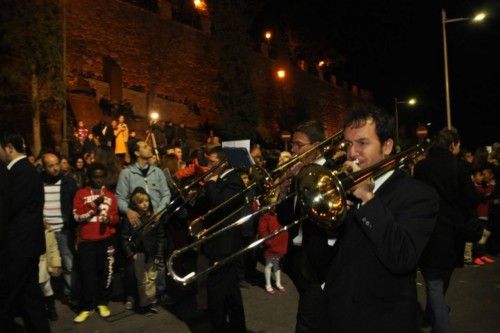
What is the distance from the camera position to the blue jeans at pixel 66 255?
682 cm

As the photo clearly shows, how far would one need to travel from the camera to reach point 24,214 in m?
4.60

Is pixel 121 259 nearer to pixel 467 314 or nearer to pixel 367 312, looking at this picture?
pixel 467 314

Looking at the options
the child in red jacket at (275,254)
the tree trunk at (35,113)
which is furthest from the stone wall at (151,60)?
the child in red jacket at (275,254)

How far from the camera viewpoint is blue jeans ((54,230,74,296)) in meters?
6.82

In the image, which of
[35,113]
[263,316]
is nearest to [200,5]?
[35,113]

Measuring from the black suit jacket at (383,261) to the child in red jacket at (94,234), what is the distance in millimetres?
4487

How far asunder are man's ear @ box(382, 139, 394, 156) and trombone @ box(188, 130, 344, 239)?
132 cm

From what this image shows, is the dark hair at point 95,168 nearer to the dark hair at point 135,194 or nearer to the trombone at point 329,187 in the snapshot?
the dark hair at point 135,194

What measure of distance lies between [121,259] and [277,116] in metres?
25.9

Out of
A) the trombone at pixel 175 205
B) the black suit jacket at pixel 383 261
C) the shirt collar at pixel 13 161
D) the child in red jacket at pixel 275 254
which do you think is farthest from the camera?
the child in red jacket at pixel 275 254

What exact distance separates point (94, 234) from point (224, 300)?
2.29m

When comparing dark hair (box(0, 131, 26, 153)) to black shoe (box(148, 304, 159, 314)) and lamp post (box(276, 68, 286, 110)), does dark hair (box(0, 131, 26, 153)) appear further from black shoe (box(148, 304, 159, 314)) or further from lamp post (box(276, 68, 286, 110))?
lamp post (box(276, 68, 286, 110))

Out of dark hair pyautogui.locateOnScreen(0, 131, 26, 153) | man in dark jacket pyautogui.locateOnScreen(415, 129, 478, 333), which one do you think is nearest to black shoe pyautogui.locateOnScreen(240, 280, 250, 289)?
man in dark jacket pyautogui.locateOnScreen(415, 129, 478, 333)

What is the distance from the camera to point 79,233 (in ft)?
21.2
